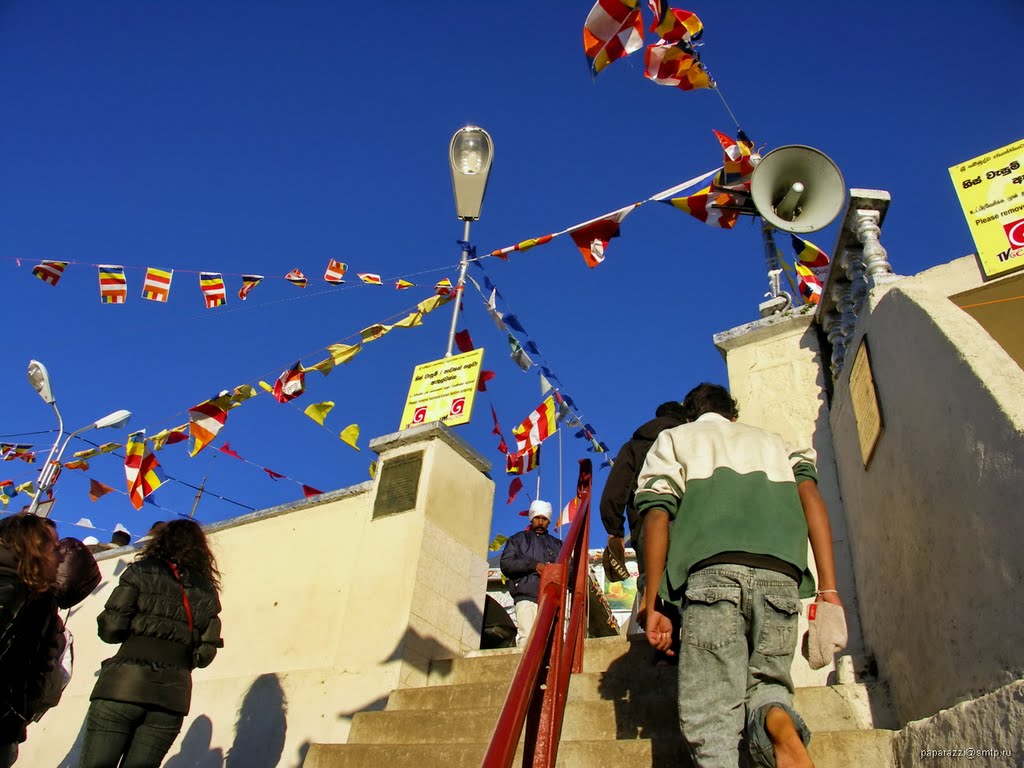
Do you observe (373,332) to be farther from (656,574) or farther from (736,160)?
(656,574)

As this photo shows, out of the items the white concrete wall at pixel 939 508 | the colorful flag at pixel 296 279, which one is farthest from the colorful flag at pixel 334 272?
the white concrete wall at pixel 939 508

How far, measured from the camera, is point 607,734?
3461mm

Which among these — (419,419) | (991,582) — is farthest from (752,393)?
(991,582)

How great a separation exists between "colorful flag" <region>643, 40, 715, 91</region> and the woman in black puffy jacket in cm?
648

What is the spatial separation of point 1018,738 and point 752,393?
380 centimetres

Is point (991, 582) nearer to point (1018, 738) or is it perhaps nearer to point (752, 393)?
point (1018, 738)

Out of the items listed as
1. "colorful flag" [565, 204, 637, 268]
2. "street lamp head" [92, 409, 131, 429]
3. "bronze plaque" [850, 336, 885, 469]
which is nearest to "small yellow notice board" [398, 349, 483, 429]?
"colorful flag" [565, 204, 637, 268]

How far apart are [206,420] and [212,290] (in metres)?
1.75

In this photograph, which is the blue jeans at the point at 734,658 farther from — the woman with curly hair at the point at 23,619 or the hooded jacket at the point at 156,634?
the woman with curly hair at the point at 23,619

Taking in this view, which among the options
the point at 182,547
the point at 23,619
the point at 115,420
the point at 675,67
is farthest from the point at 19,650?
the point at 115,420

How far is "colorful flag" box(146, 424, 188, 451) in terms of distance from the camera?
9.29 m

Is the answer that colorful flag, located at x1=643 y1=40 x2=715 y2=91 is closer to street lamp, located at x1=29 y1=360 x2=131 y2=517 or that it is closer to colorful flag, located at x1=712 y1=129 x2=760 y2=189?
colorful flag, located at x1=712 y1=129 x2=760 y2=189

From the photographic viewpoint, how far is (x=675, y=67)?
7789mm

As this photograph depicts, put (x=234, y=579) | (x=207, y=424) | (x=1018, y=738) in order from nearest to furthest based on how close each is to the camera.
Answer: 1. (x=1018, y=738)
2. (x=234, y=579)
3. (x=207, y=424)
